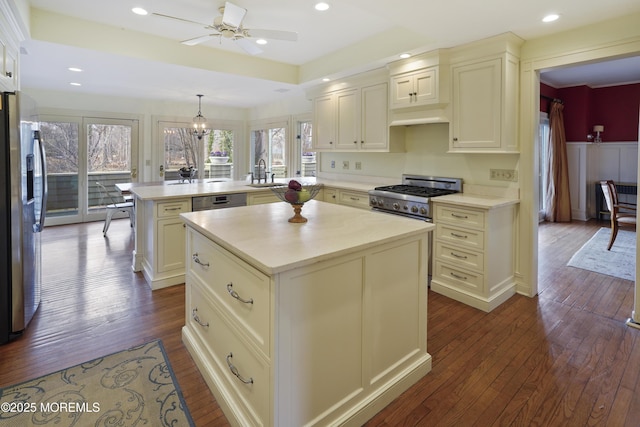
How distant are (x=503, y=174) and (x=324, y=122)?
2513 mm

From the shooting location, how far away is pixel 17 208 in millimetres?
2354

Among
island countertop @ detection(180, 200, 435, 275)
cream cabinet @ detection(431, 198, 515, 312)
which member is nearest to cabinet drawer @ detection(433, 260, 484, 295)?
cream cabinet @ detection(431, 198, 515, 312)

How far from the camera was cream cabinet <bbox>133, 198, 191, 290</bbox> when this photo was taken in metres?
3.38

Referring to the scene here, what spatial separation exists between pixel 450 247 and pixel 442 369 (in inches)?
53.5

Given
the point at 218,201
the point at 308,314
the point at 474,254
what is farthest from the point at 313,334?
the point at 218,201

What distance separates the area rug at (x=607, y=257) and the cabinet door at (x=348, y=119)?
9.95 feet

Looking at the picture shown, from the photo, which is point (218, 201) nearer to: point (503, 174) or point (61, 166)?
point (503, 174)

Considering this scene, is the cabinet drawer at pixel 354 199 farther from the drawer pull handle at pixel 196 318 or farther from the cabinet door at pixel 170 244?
the drawer pull handle at pixel 196 318

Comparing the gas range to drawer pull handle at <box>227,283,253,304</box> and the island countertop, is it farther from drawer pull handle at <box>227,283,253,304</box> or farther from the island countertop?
drawer pull handle at <box>227,283,253,304</box>

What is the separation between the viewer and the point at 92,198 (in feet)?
21.8

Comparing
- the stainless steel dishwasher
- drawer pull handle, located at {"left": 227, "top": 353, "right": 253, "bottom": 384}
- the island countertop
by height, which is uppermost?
the stainless steel dishwasher

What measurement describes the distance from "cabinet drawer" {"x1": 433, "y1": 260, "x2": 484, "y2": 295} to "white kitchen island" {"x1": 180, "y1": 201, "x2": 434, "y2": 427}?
1227mm

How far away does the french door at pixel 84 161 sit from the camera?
20.3 feet

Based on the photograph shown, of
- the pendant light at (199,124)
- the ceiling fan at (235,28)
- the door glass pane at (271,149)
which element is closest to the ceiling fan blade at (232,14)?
Result: the ceiling fan at (235,28)
